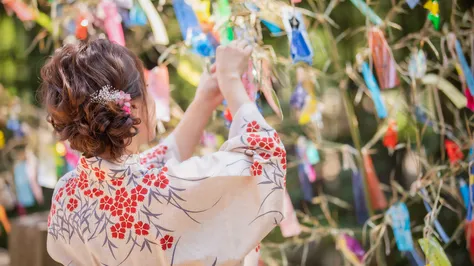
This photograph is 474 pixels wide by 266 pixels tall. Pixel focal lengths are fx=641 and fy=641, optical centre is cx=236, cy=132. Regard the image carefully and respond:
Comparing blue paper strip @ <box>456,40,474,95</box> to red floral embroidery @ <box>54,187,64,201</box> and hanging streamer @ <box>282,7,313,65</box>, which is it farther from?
red floral embroidery @ <box>54,187,64,201</box>

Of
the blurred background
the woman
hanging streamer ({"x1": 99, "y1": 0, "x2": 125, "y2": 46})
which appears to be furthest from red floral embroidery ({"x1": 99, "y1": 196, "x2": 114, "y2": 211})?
hanging streamer ({"x1": 99, "y1": 0, "x2": 125, "y2": 46})

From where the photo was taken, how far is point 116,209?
47.9 inches

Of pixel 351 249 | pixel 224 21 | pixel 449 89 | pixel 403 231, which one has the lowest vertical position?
pixel 351 249

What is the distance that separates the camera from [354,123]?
165cm

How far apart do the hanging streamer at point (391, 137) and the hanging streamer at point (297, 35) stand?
262mm

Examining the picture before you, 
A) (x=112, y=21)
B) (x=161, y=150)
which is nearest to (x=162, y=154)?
(x=161, y=150)

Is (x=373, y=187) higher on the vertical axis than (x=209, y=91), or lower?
lower

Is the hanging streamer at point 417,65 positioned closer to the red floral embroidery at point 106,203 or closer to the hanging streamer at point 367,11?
the hanging streamer at point 367,11

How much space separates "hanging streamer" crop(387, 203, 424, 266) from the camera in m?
1.57

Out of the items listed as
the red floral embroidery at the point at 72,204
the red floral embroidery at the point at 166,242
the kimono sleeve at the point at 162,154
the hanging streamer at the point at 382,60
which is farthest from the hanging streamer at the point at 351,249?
the red floral embroidery at the point at 72,204

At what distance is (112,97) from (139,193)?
190mm

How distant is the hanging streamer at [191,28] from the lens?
1.74 m

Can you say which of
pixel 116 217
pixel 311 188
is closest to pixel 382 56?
pixel 311 188

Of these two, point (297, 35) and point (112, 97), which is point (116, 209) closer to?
point (112, 97)
